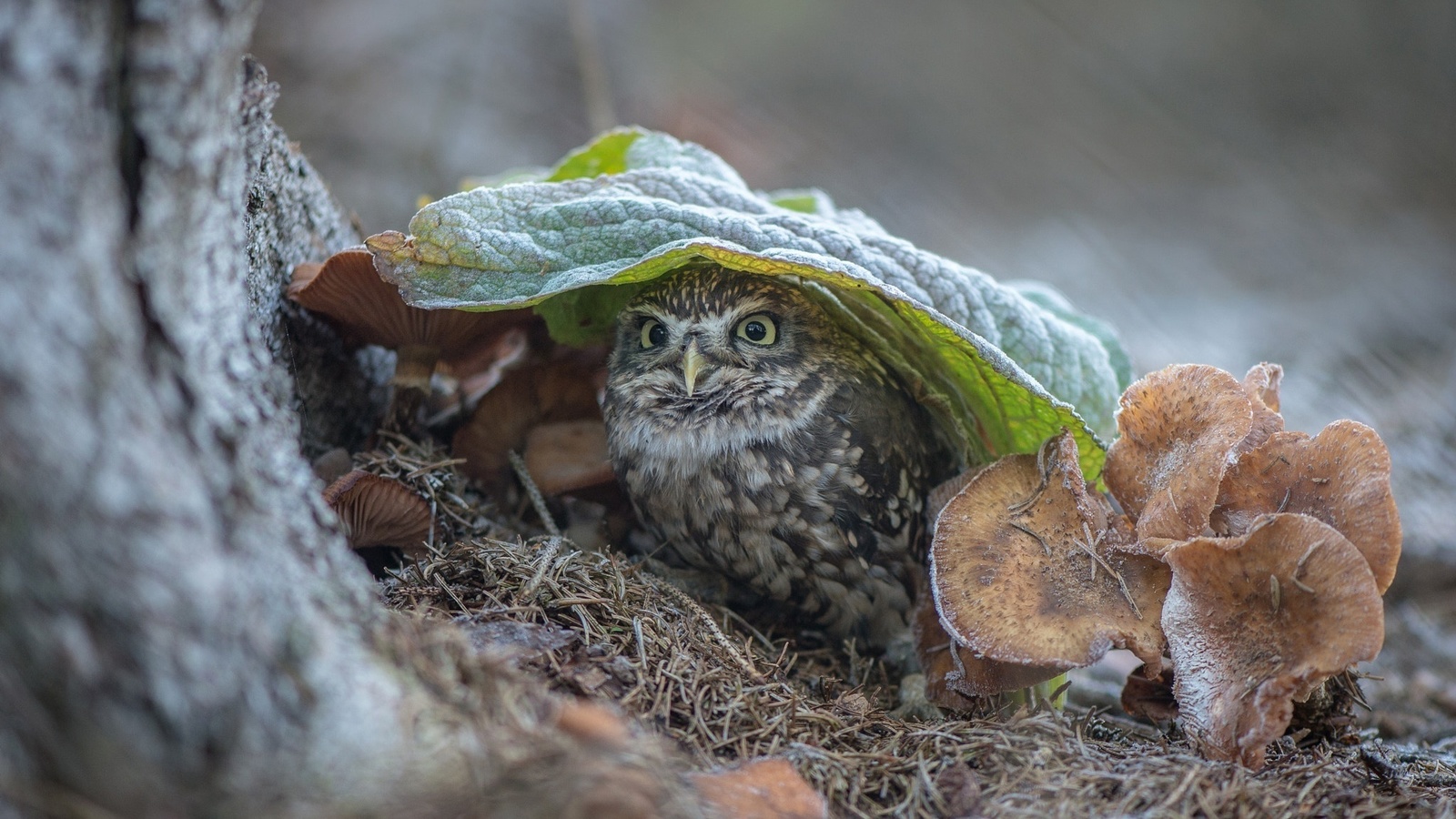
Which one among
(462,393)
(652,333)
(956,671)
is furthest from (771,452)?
(462,393)

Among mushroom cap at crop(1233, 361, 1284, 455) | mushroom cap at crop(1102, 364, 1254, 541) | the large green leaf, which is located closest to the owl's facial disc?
the large green leaf

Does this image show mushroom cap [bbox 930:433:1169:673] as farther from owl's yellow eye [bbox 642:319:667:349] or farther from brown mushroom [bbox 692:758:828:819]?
owl's yellow eye [bbox 642:319:667:349]

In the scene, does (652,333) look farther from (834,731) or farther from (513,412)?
(834,731)

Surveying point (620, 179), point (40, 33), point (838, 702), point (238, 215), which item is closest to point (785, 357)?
point (620, 179)

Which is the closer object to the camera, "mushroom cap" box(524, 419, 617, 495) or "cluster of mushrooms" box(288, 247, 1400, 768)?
"cluster of mushrooms" box(288, 247, 1400, 768)

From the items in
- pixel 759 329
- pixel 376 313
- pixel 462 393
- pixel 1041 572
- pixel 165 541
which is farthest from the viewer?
pixel 462 393

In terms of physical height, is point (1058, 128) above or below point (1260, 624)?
above

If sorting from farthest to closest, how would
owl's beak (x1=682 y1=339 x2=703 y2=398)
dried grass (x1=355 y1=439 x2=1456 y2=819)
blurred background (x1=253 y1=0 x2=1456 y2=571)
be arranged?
blurred background (x1=253 y1=0 x2=1456 y2=571), owl's beak (x1=682 y1=339 x2=703 y2=398), dried grass (x1=355 y1=439 x2=1456 y2=819)
